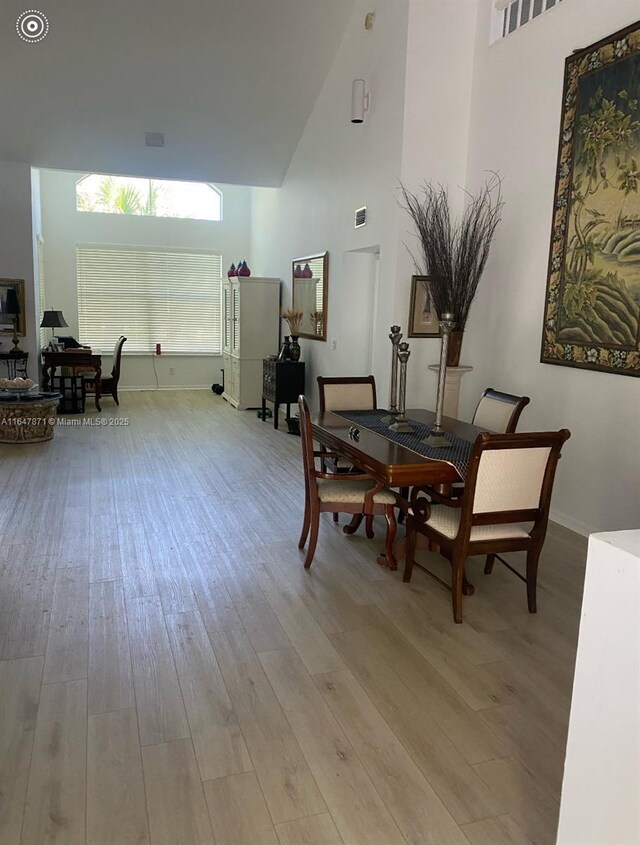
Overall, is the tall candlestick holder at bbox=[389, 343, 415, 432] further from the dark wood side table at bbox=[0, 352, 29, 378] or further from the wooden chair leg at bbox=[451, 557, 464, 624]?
the dark wood side table at bbox=[0, 352, 29, 378]

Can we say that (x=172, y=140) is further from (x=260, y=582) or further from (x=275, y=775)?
(x=275, y=775)

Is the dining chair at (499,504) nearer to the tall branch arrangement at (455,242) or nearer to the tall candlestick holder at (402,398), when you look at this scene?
the tall candlestick holder at (402,398)

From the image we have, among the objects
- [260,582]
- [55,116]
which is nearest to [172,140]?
[55,116]

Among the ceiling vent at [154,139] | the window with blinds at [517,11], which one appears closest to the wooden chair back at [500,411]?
the window with blinds at [517,11]

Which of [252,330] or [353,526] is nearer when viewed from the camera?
[353,526]

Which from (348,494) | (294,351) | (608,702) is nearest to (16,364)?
(294,351)

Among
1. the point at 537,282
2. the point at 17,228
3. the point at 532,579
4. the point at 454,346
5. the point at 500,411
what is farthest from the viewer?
the point at 17,228

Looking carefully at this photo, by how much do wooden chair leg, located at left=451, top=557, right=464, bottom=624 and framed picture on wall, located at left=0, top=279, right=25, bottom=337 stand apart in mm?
6775

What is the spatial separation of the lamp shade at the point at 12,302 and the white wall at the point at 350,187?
331cm

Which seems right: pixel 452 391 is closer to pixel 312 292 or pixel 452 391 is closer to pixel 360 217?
pixel 360 217

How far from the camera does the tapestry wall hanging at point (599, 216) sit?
140 inches

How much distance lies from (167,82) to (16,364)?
150 inches

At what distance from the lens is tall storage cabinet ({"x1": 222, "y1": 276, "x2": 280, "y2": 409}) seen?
8.30 m

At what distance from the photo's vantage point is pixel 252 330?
8344 millimetres
